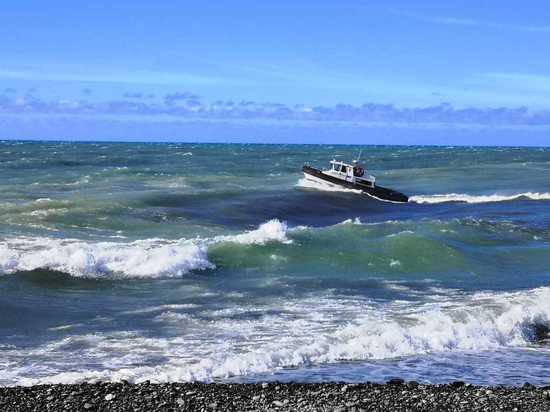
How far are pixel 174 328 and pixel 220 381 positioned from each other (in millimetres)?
3548

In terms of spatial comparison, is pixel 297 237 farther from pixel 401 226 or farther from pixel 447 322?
pixel 447 322

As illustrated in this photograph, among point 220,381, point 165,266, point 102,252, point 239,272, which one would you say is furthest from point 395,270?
point 220,381

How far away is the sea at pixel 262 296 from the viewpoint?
1242cm

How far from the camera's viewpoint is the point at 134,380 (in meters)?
11.1

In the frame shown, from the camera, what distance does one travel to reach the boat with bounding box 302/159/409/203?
45844 millimetres

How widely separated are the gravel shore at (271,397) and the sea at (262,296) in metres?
0.77

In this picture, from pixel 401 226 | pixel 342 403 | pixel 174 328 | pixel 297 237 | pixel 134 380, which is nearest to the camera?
pixel 342 403

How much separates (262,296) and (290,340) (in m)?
4.36

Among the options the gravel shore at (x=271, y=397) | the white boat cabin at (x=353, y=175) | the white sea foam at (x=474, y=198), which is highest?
the white boat cabin at (x=353, y=175)

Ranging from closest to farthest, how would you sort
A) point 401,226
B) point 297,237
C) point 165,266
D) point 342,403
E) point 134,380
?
point 342,403
point 134,380
point 165,266
point 297,237
point 401,226

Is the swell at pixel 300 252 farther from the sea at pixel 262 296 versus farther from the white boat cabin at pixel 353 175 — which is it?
the white boat cabin at pixel 353 175

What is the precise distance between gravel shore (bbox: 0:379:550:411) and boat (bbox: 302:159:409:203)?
1384 inches

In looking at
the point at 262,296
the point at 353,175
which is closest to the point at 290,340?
the point at 262,296

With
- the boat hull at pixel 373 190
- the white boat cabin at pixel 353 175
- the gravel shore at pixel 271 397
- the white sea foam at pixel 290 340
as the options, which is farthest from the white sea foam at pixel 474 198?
the gravel shore at pixel 271 397
